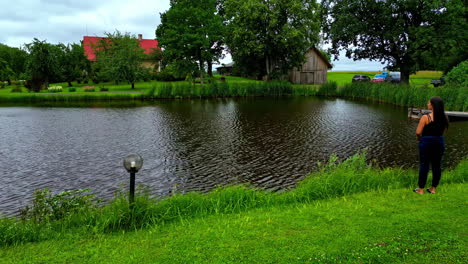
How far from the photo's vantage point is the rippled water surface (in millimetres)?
12469

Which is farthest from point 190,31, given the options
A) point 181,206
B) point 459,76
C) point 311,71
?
point 181,206

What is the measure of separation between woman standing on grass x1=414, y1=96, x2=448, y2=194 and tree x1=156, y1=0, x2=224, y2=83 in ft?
146

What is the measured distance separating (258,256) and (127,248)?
7.26ft

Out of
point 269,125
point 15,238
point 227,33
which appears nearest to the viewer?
point 15,238

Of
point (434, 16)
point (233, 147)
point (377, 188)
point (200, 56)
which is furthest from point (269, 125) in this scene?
point (200, 56)

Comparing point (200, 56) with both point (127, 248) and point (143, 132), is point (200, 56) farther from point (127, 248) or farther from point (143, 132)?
point (127, 248)

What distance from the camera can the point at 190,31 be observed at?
167 feet

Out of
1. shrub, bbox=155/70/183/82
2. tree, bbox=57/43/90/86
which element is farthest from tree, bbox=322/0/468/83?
tree, bbox=57/43/90/86

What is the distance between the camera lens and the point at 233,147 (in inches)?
692

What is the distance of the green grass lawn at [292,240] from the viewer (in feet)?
17.1

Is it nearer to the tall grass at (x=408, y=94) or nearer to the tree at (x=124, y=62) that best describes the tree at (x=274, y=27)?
the tall grass at (x=408, y=94)

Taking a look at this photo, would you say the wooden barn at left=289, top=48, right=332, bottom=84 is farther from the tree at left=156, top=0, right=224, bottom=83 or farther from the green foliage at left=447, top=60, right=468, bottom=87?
the green foliage at left=447, top=60, right=468, bottom=87

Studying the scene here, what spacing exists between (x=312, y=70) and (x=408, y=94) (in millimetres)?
28981

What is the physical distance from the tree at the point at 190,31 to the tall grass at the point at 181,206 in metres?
43.7
